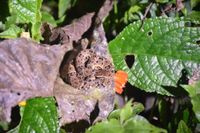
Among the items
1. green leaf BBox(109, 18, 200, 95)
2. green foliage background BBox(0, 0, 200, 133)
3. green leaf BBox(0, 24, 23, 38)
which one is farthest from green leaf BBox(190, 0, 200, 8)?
green leaf BBox(0, 24, 23, 38)

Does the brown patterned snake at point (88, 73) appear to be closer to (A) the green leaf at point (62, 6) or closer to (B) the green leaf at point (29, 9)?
(B) the green leaf at point (29, 9)

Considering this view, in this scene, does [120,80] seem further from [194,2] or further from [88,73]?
[194,2]

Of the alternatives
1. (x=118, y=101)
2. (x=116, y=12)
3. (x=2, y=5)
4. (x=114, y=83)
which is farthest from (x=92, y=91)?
(x=2, y=5)

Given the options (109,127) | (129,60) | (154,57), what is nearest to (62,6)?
(129,60)

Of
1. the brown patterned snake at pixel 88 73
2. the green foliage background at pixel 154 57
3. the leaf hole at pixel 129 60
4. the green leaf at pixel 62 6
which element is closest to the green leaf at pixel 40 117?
the green foliage background at pixel 154 57

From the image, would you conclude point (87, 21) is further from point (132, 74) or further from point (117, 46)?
point (132, 74)

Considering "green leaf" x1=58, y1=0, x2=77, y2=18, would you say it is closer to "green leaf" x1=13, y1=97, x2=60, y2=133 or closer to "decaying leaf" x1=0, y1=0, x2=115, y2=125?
"decaying leaf" x1=0, y1=0, x2=115, y2=125
